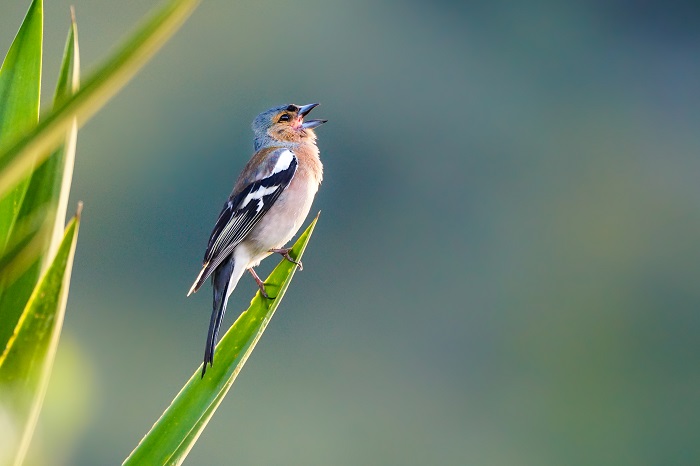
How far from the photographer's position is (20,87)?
168 centimetres

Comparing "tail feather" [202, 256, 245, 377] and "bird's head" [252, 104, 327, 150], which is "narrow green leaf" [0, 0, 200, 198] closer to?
"tail feather" [202, 256, 245, 377]

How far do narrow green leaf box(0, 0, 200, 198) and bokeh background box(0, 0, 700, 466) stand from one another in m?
17.2

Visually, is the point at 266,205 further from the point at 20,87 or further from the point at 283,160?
the point at 20,87

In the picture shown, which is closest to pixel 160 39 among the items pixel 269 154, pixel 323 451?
pixel 269 154

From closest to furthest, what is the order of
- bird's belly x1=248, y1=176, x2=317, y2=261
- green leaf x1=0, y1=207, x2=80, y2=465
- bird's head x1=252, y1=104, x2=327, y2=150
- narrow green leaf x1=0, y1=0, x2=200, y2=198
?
narrow green leaf x1=0, y1=0, x2=200, y2=198
green leaf x1=0, y1=207, x2=80, y2=465
bird's belly x1=248, y1=176, x2=317, y2=261
bird's head x1=252, y1=104, x2=327, y2=150

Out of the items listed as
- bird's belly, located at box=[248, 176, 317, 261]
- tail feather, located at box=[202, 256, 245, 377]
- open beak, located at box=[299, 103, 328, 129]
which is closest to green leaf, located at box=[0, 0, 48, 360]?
tail feather, located at box=[202, 256, 245, 377]

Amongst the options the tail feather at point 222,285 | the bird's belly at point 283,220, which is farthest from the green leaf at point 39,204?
the bird's belly at point 283,220

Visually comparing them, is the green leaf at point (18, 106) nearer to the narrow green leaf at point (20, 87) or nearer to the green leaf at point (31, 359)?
the narrow green leaf at point (20, 87)

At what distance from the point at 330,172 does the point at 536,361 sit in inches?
277

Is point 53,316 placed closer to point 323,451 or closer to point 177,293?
point 323,451

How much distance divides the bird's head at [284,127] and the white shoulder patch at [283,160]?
0.16m

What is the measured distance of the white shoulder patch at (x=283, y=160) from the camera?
3.63 metres

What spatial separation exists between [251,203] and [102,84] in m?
2.56

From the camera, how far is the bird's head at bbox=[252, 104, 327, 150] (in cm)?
396
